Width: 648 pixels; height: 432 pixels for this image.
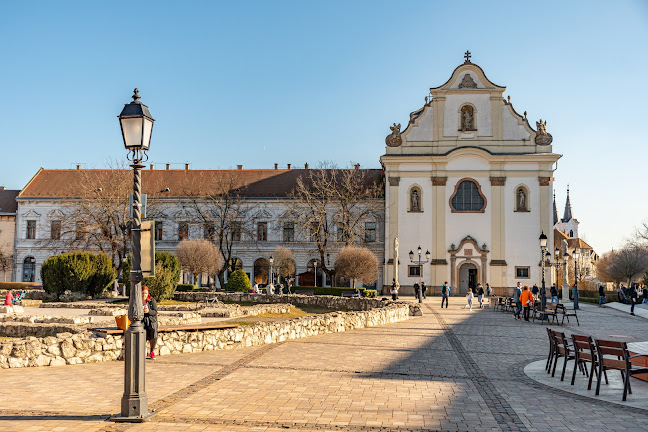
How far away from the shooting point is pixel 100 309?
28000 millimetres

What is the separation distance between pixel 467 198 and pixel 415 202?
464cm

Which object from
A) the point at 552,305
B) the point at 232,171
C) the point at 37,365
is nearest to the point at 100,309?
the point at 37,365

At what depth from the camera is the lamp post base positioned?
27.9ft

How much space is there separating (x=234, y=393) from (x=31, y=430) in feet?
11.1

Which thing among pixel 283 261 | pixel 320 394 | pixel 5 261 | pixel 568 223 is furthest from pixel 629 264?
pixel 320 394

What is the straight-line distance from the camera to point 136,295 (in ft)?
29.6

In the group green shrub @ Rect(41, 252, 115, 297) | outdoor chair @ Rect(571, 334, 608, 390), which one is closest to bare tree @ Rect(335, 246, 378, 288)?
green shrub @ Rect(41, 252, 115, 297)

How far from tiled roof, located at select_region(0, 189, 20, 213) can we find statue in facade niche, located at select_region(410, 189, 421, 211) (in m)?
41.1

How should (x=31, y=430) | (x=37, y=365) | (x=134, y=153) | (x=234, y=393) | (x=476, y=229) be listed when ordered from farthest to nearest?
(x=476, y=229), (x=37, y=365), (x=234, y=393), (x=134, y=153), (x=31, y=430)

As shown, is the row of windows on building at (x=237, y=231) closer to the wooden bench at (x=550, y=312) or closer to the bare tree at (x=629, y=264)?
the wooden bench at (x=550, y=312)

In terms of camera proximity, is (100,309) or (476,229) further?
(476,229)

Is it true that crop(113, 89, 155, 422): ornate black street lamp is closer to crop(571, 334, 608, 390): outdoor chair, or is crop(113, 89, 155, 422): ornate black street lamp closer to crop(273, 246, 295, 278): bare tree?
crop(571, 334, 608, 390): outdoor chair

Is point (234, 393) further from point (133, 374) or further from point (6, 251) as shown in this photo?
point (6, 251)

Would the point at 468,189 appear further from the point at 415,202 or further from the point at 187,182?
the point at 187,182
